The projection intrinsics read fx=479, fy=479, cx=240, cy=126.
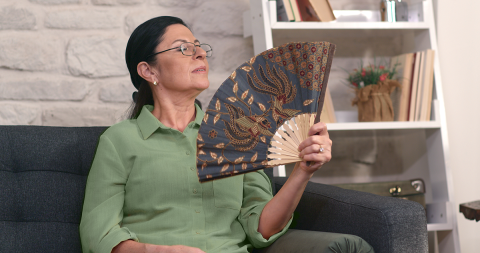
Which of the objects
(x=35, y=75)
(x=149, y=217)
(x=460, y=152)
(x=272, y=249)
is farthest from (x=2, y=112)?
(x=460, y=152)

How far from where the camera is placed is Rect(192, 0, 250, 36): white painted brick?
2.34 metres

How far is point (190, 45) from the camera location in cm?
155

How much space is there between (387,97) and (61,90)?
149 centimetres

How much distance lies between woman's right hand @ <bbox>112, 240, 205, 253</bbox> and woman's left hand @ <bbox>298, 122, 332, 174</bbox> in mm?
377

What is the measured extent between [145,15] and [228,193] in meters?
1.18

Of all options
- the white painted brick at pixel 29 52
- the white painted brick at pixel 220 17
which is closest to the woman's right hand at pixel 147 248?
the white painted brick at pixel 29 52

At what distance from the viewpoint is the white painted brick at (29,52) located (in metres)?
2.15

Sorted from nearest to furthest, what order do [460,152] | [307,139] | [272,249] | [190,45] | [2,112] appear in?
[307,139]
[272,249]
[190,45]
[2,112]
[460,152]

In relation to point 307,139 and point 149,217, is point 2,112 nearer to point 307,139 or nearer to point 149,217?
point 149,217

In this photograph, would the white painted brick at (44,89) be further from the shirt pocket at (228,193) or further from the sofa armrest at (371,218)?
the sofa armrest at (371,218)

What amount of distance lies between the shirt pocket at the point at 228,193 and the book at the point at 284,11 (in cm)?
91

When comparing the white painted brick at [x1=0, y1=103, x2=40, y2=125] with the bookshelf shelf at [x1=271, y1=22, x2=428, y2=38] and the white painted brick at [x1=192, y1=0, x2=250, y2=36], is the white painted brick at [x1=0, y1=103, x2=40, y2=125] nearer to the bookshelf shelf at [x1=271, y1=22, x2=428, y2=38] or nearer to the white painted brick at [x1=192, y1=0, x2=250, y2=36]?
the white painted brick at [x1=192, y1=0, x2=250, y2=36]

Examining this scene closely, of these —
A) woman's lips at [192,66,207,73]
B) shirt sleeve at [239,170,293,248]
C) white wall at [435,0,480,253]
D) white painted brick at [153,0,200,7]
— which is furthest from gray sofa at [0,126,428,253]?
white wall at [435,0,480,253]

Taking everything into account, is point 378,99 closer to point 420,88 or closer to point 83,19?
point 420,88
